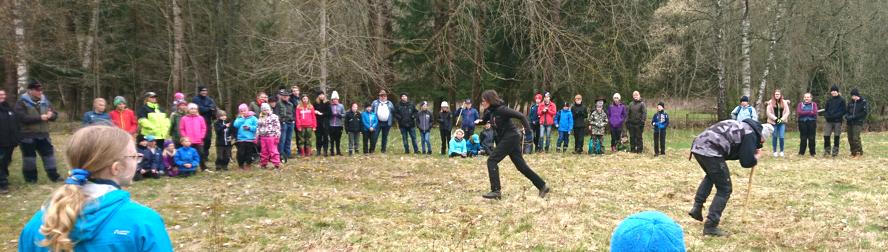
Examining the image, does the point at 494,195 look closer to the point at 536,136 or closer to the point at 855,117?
the point at 536,136

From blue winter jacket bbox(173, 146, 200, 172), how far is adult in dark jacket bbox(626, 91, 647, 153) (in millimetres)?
10525

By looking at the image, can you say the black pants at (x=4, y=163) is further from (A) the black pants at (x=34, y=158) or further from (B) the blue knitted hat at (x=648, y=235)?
(B) the blue knitted hat at (x=648, y=235)

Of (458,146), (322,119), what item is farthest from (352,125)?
(458,146)

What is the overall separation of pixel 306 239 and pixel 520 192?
4.01 meters

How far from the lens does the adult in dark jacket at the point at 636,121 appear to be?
1609 centimetres

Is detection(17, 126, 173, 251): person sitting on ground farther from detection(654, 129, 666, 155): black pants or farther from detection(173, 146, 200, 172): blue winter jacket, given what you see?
detection(654, 129, 666, 155): black pants

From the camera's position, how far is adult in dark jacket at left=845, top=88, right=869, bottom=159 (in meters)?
14.7

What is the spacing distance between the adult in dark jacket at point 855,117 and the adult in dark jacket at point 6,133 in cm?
1694

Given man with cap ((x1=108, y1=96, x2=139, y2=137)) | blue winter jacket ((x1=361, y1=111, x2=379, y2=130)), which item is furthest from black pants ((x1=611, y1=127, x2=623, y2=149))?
man with cap ((x1=108, y1=96, x2=139, y2=137))

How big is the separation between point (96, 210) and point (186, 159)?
9610mm

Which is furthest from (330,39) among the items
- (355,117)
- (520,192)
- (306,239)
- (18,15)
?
(306,239)

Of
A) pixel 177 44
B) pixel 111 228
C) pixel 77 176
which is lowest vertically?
pixel 111 228

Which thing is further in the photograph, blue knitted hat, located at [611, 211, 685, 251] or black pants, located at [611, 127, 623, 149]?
black pants, located at [611, 127, 623, 149]

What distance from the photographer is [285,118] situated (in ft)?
46.3
